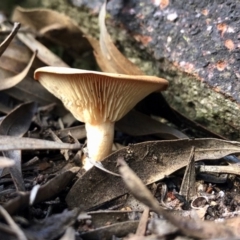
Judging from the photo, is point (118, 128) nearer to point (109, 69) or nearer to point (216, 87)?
point (109, 69)

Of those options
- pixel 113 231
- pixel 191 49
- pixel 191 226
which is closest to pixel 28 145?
pixel 113 231

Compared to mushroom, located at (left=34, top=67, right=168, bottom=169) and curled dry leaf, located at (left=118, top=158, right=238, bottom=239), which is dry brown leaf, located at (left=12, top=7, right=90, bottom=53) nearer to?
mushroom, located at (left=34, top=67, right=168, bottom=169)

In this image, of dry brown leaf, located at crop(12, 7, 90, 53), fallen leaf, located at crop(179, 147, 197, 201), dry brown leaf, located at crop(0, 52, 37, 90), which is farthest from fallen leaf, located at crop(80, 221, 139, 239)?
dry brown leaf, located at crop(12, 7, 90, 53)

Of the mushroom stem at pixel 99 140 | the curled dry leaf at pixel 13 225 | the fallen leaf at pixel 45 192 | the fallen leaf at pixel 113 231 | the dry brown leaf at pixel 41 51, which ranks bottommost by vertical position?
the fallen leaf at pixel 113 231

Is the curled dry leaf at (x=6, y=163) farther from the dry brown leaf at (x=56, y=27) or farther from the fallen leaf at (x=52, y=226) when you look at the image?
the dry brown leaf at (x=56, y=27)

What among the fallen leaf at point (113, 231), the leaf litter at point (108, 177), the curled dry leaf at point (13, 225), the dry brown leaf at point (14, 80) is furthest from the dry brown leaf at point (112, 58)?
the curled dry leaf at point (13, 225)

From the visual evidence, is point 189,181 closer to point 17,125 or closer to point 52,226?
point 52,226
